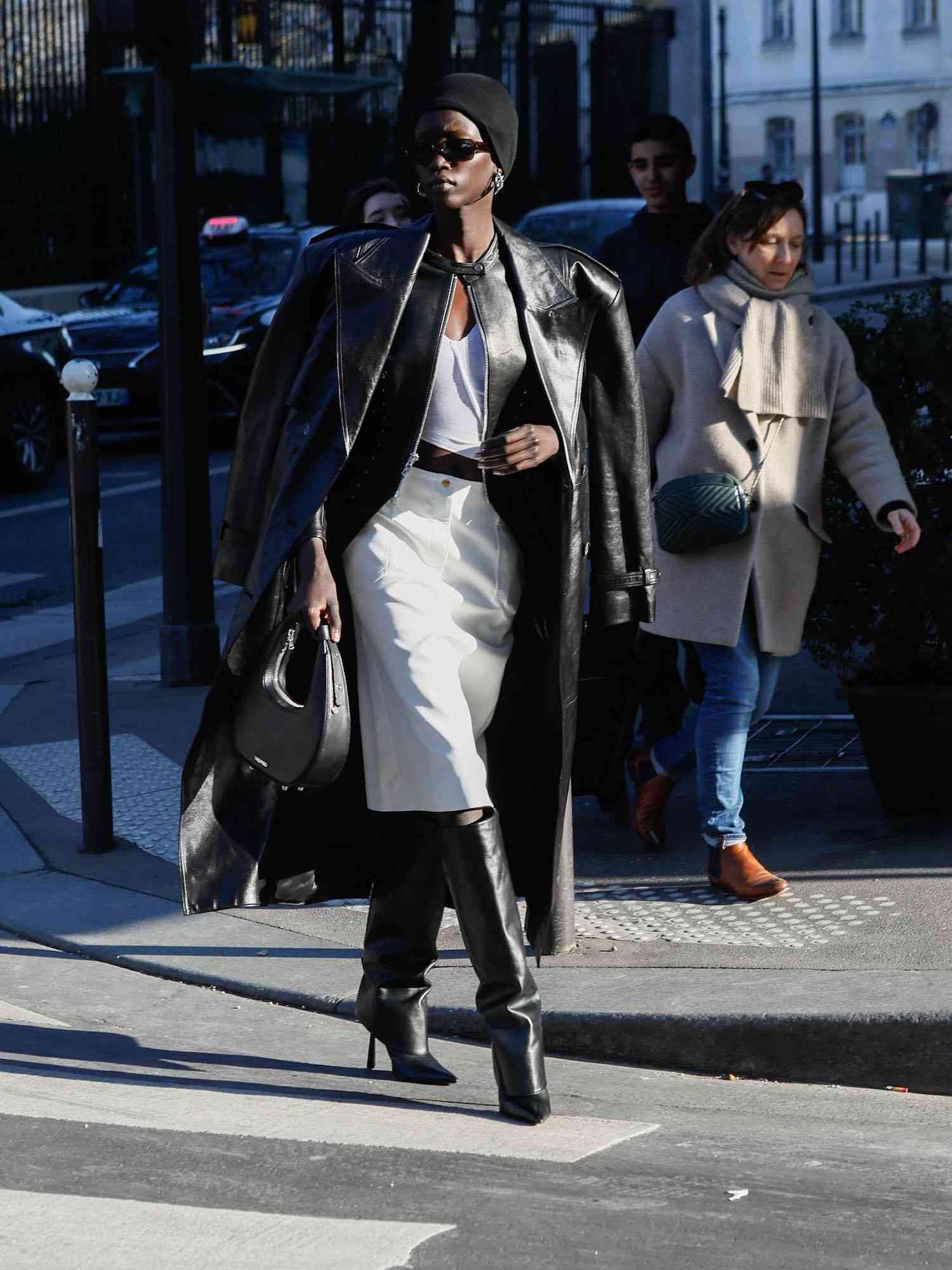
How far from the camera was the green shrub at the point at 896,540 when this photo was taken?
18.0 ft

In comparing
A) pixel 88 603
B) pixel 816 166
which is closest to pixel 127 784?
pixel 88 603

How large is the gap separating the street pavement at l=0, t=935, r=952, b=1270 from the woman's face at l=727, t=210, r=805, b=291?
6.49 feet

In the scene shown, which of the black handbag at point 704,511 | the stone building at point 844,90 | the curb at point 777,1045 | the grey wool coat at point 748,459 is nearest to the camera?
the curb at point 777,1045

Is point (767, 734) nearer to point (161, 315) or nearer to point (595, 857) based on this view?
point (595, 857)

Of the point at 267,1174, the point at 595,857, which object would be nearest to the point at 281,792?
the point at 267,1174

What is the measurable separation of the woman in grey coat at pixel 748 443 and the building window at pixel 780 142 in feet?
222

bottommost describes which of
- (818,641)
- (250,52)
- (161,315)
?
(818,641)

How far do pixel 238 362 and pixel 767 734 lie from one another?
33.7 feet

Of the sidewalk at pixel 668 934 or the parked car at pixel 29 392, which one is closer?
the sidewalk at pixel 668 934

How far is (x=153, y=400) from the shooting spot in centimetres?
1633

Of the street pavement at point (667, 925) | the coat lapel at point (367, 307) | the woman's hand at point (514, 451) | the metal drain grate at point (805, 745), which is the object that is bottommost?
the metal drain grate at point (805, 745)

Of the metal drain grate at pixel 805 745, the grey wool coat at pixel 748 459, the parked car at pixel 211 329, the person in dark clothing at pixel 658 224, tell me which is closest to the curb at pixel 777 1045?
the grey wool coat at pixel 748 459

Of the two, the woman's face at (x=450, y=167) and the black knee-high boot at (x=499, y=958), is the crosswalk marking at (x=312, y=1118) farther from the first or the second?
the woman's face at (x=450, y=167)

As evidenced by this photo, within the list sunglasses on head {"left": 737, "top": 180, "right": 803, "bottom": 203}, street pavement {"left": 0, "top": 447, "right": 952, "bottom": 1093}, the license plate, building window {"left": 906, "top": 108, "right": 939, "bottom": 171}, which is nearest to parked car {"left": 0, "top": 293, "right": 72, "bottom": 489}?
the license plate
